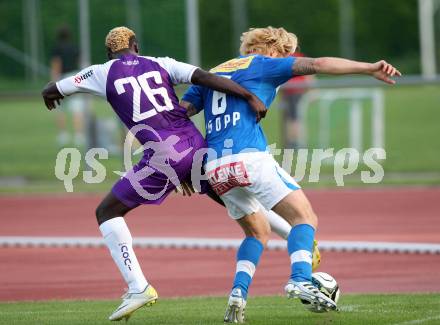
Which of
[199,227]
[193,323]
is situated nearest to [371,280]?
[193,323]

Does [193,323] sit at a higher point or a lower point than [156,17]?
lower

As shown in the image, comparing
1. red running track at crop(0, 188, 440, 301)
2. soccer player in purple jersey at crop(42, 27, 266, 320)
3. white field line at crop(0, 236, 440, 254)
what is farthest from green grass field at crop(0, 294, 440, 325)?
white field line at crop(0, 236, 440, 254)

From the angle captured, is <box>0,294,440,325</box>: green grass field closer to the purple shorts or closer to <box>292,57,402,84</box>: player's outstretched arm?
the purple shorts

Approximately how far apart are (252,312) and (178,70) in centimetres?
192

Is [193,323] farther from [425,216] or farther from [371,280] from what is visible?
[425,216]

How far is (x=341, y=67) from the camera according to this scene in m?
7.43

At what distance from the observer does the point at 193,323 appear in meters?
7.60

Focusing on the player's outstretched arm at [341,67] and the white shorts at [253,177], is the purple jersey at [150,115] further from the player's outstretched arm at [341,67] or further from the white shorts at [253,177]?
the player's outstretched arm at [341,67]

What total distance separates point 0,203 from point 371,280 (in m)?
8.73

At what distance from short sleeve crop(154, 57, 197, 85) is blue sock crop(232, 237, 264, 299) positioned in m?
1.28

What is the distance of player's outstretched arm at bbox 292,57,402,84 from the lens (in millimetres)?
A: 7414

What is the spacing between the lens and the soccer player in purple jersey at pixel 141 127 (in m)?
7.80

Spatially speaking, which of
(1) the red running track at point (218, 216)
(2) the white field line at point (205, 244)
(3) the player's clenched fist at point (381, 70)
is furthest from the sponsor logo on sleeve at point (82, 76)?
(1) the red running track at point (218, 216)

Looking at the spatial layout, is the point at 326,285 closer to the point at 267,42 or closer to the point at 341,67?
the point at 341,67
